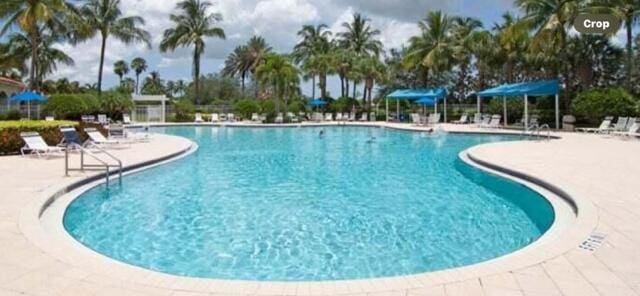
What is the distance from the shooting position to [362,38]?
148 feet

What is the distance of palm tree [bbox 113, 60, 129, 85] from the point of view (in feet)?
260

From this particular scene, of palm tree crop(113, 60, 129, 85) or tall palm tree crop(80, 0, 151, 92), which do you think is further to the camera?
palm tree crop(113, 60, 129, 85)

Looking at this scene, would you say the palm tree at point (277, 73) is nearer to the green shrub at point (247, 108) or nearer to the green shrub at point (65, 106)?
the green shrub at point (247, 108)

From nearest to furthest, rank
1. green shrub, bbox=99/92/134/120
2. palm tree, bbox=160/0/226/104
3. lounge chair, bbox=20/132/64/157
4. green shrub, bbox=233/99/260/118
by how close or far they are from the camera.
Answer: lounge chair, bbox=20/132/64/157 → green shrub, bbox=99/92/134/120 → green shrub, bbox=233/99/260/118 → palm tree, bbox=160/0/226/104

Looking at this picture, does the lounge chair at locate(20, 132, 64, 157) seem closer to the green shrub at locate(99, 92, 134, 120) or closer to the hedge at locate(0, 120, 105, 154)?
the hedge at locate(0, 120, 105, 154)

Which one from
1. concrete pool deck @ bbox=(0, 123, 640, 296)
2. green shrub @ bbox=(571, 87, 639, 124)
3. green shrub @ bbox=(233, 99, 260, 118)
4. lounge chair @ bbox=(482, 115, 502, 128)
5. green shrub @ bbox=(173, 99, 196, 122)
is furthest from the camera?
green shrub @ bbox=(233, 99, 260, 118)

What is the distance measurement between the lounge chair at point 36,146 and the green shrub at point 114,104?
20685mm

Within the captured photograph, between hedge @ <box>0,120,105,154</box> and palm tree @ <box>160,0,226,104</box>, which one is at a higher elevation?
palm tree @ <box>160,0,226,104</box>

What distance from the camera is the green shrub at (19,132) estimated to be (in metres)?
14.0

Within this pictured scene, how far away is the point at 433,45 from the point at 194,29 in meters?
19.7

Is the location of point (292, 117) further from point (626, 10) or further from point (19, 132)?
point (19, 132)

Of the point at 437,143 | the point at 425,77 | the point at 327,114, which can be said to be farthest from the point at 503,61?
the point at 437,143

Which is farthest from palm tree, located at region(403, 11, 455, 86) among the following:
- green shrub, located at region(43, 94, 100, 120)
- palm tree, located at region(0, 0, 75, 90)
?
palm tree, located at region(0, 0, 75, 90)

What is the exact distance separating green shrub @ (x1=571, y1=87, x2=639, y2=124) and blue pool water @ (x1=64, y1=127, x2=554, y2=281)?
1264 centimetres
